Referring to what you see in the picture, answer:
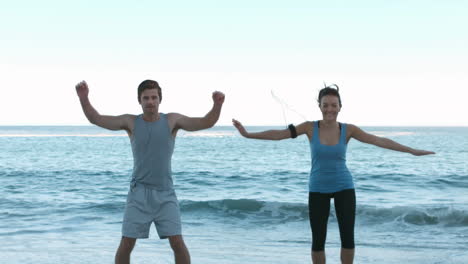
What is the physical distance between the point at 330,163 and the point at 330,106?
1.64 feet

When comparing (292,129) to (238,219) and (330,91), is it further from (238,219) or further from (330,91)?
(238,219)

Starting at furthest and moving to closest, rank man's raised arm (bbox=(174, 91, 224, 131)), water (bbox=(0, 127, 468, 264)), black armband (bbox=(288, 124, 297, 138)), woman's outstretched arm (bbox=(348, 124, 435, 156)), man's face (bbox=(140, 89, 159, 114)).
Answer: water (bbox=(0, 127, 468, 264))
black armband (bbox=(288, 124, 297, 138))
woman's outstretched arm (bbox=(348, 124, 435, 156))
man's face (bbox=(140, 89, 159, 114))
man's raised arm (bbox=(174, 91, 224, 131))

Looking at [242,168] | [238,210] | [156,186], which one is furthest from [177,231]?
[242,168]

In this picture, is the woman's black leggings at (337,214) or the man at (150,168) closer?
the man at (150,168)

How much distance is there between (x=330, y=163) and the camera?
5.04 m

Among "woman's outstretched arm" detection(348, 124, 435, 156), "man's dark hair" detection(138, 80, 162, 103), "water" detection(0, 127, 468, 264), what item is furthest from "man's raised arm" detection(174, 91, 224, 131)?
"water" detection(0, 127, 468, 264)

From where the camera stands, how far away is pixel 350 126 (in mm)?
5199

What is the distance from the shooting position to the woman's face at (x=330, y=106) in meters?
5.12

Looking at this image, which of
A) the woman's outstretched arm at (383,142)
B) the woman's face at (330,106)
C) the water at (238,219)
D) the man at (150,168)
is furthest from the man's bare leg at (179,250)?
the water at (238,219)

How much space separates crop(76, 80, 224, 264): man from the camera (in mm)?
4691

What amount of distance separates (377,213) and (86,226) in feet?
19.1

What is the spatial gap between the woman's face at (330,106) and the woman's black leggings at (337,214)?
66 centimetres

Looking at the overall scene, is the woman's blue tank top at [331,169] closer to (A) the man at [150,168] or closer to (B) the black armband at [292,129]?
(B) the black armband at [292,129]

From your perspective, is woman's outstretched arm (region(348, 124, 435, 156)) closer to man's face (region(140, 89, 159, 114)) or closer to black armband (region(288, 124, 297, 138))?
black armband (region(288, 124, 297, 138))
